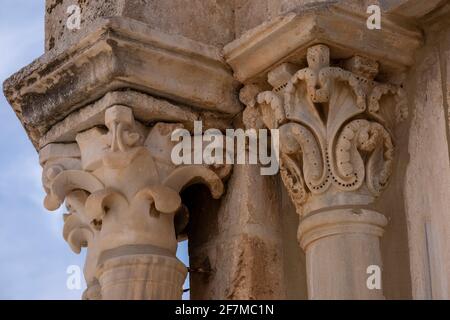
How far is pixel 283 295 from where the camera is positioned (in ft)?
17.4

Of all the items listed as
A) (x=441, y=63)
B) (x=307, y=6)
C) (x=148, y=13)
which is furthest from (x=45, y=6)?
(x=441, y=63)

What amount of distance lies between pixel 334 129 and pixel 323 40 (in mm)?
293

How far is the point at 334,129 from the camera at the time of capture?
509 cm

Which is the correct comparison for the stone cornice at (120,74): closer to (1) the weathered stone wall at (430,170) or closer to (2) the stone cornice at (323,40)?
(2) the stone cornice at (323,40)

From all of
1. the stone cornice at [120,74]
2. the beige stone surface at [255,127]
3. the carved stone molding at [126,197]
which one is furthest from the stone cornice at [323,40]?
the carved stone molding at [126,197]

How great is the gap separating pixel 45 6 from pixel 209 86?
0.83m

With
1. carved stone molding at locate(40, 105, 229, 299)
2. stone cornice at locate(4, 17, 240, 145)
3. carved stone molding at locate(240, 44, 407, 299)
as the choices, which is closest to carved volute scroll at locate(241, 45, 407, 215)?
carved stone molding at locate(240, 44, 407, 299)

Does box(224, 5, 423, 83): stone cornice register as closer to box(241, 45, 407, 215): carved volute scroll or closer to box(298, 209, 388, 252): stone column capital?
box(241, 45, 407, 215): carved volute scroll

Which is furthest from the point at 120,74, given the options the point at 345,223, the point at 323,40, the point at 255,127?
the point at 345,223

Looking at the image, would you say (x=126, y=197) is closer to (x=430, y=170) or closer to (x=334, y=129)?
(x=334, y=129)

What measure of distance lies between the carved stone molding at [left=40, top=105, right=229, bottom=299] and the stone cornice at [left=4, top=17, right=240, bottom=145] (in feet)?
0.36

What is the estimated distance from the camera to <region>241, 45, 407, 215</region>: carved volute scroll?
5.04m

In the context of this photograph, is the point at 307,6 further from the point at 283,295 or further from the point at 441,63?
the point at 283,295
